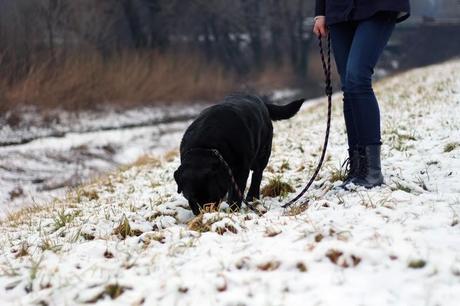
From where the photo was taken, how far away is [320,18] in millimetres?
4141

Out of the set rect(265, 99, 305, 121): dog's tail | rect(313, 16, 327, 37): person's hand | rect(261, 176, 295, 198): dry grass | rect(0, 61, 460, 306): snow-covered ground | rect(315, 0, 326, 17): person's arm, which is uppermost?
rect(315, 0, 326, 17): person's arm

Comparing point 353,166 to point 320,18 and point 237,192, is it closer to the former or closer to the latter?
point 237,192

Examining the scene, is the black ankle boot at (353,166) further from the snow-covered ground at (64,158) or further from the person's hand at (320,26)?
the snow-covered ground at (64,158)

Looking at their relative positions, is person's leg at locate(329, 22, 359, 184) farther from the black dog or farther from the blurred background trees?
the blurred background trees

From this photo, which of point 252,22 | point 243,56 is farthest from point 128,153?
point 252,22

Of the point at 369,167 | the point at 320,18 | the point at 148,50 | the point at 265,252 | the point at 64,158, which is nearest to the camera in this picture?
the point at 265,252

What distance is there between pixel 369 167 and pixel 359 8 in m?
1.14

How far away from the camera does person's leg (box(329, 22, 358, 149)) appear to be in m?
3.97

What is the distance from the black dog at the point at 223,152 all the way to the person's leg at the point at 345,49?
756mm

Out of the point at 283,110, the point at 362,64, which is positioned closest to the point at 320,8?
the point at 362,64

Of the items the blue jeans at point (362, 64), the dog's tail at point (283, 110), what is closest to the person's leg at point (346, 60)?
the blue jeans at point (362, 64)

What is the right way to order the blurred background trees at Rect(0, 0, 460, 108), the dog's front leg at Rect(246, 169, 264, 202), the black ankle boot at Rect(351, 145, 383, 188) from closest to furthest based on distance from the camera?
the black ankle boot at Rect(351, 145, 383, 188) < the dog's front leg at Rect(246, 169, 264, 202) < the blurred background trees at Rect(0, 0, 460, 108)

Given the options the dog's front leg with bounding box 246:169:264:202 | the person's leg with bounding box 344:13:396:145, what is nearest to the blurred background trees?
the dog's front leg with bounding box 246:169:264:202

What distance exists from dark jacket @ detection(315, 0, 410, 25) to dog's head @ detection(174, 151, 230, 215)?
1.39 meters
